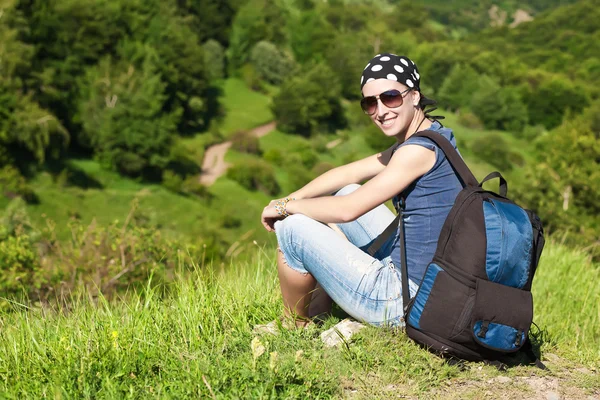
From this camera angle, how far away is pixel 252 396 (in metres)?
2.35

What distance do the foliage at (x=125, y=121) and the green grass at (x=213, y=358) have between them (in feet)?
141

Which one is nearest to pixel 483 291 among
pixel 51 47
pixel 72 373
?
pixel 72 373

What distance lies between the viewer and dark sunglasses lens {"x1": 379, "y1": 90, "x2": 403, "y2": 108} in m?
3.06

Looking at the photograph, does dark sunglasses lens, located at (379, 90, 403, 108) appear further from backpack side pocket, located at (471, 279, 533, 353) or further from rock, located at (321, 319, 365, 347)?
rock, located at (321, 319, 365, 347)

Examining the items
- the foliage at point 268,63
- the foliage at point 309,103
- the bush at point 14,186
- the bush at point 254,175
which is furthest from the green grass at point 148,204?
the foliage at point 268,63

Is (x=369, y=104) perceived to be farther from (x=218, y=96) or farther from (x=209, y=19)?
(x=209, y=19)

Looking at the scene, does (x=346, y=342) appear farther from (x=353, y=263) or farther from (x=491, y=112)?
(x=491, y=112)

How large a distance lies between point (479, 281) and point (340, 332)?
2.28 feet

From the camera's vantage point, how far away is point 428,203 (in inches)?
115

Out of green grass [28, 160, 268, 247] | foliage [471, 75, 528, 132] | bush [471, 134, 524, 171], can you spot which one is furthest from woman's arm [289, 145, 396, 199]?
foliage [471, 75, 528, 132]

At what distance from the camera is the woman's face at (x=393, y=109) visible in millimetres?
3064

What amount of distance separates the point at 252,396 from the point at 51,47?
50143 mm

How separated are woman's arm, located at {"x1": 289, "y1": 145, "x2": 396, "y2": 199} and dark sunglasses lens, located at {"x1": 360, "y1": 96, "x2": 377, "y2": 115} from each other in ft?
1.31

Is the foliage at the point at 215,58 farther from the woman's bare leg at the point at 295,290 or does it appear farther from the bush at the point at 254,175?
the woman's bare leg at the point at 295,290
